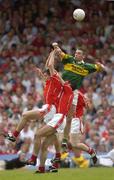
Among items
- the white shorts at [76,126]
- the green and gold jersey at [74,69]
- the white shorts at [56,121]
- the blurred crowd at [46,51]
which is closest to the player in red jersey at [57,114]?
the white shorts at [56,121]

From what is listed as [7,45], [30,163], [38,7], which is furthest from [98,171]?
[38,7]

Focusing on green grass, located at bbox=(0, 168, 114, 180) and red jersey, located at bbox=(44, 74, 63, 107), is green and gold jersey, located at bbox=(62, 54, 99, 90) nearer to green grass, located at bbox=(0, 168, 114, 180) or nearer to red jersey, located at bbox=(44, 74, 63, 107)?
red jersey, located at bbox=(44, 74, 63, 107)

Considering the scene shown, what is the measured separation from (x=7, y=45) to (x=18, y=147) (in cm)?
527

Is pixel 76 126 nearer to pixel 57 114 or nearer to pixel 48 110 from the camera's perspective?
pixel 48 110

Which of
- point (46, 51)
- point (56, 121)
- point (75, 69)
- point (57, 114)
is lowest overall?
point (56, 121)

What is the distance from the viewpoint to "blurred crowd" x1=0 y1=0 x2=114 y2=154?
24828 mm

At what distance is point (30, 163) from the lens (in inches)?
680

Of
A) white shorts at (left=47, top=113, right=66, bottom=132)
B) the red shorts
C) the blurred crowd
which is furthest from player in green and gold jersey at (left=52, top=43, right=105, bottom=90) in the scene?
the blurred crowd

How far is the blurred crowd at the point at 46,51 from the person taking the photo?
24828 millimetres

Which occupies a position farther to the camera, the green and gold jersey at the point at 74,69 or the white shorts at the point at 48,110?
the green and gold jersey at the point at 74,69

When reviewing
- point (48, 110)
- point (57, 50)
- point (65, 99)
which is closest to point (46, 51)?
point (57, 50)

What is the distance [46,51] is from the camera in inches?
1101

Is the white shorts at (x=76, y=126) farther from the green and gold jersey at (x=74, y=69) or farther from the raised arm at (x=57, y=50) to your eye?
the raised arm at (x=57, y=50)

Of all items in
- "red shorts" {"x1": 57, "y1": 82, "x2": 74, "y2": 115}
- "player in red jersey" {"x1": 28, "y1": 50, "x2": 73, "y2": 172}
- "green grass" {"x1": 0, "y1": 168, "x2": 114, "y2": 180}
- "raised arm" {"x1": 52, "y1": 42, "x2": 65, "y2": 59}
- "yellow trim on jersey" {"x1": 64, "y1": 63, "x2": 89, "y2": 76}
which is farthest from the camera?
"yellow trim on jersey" {"x1": 64, "y1": 63, "x2": 89, "y2": 76}
